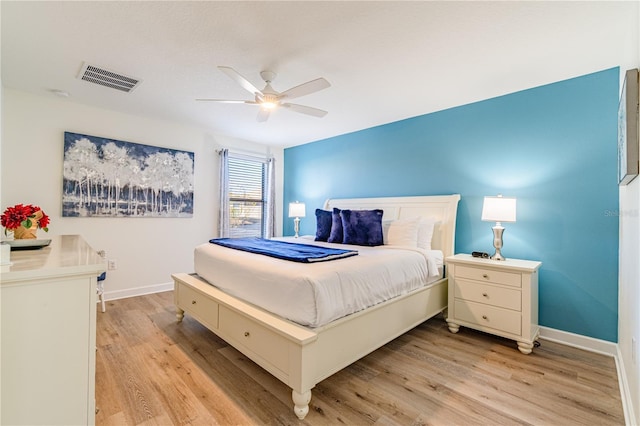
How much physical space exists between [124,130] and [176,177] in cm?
84

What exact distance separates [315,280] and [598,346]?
8.45 ft

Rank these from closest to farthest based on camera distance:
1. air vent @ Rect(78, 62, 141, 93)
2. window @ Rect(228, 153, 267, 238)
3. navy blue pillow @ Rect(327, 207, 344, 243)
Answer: air vent @ Rect(78, 62, 141, 93), navy blue pillow @ Rect(327, 207, 344, 243), window @ Rect(228, 153, 267, 238)

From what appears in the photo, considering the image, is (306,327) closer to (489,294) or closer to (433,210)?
(489,294)

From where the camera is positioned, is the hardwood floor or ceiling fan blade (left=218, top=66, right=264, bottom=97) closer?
the hardwood floor

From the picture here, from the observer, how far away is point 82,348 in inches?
44.6

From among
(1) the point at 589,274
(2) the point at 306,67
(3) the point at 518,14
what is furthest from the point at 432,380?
(2) the point at 306,67

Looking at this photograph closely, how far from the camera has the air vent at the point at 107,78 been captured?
8.57ft

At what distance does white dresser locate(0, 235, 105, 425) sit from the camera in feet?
3.27

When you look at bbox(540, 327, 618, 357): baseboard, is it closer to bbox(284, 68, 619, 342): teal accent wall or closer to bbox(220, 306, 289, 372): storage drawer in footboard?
bbox(284, 68, 619, 342): teal accent wall

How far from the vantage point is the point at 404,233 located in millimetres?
3254

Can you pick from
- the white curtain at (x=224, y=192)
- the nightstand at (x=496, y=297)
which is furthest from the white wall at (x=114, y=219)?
the nightstand at (x=496, y=297)

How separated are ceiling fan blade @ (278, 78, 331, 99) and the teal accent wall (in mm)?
1915

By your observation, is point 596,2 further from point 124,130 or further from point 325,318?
point 124,130

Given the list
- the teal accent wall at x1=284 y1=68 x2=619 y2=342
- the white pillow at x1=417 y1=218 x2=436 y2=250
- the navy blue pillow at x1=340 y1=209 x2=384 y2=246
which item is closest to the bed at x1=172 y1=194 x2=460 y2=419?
the white pillow at x1=417 y1=218 x2=436 y2=250
